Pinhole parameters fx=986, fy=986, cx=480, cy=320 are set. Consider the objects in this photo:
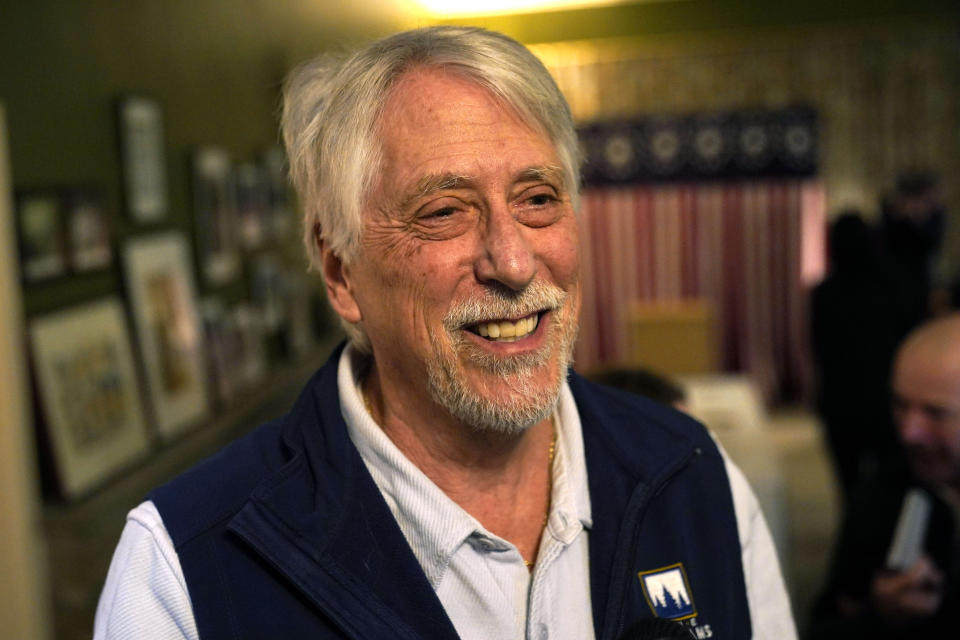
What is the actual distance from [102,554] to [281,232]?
2341mm

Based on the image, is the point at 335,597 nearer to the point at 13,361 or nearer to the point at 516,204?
the point at 516,204

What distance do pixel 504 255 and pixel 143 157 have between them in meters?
2.57

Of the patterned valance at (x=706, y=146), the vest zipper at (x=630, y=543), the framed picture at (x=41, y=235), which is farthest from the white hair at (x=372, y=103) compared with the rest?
the patterned valance at (x=706, y=146)

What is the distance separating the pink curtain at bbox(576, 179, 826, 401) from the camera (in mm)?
7789

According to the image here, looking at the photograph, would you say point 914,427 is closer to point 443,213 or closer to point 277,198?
point 443,213

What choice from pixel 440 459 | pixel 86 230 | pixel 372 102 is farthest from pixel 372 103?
pixel 86 230

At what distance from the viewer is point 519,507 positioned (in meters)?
1.29

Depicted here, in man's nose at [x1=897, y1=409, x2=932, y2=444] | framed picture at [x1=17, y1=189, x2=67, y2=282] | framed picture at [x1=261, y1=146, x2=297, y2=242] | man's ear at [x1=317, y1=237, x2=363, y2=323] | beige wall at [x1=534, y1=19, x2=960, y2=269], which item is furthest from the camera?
beige wall at [x1=534, y1=19, x2=960, y2=269]

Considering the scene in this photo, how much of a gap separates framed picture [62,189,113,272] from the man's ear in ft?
6.00

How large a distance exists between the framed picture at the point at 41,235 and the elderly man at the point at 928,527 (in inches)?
87.8

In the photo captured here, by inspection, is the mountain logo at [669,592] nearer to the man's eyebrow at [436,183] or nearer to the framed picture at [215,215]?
the man's eyebrow at [436,183]

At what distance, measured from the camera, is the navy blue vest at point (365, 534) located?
3.54 feet

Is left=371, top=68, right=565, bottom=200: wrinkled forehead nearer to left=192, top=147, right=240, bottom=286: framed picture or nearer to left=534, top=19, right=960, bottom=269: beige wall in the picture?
left=192, top=147, right=240, bottom=286: framed picture

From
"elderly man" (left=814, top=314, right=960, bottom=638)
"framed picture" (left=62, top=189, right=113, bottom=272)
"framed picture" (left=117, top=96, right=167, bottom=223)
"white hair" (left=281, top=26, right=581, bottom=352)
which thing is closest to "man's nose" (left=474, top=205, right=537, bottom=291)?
"white hair" (left=281, top=26, right=581, bottom=352)
